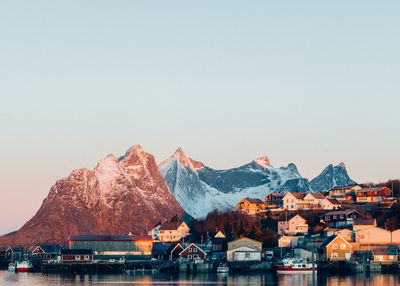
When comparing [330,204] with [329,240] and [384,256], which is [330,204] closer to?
[329,240]

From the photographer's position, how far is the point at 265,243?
403ft

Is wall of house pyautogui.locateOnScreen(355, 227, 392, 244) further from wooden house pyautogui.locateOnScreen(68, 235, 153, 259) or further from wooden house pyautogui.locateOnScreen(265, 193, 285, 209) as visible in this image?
wooden house pyautogui.locateOnScreen(265, 193, 285, 209)

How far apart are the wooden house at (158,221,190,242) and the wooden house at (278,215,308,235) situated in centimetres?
2607

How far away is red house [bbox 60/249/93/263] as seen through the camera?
380 feet

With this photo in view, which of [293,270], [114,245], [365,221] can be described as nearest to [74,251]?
[114,245]

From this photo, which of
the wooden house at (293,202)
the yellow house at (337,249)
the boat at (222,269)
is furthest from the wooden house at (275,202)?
the boat at (222,269)

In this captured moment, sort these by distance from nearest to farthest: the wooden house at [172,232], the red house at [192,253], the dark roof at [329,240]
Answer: the dark roof at [329,240] < the red house at [192,253] < the wooden house at [172,232]

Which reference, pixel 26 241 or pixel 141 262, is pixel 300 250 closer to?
pixel 141 262

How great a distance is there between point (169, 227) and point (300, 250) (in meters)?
51.1

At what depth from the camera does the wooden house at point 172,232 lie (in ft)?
512

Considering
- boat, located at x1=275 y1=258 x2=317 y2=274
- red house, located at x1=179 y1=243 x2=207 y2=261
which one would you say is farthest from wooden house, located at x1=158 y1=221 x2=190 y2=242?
boat, located at x1=275 y1=258 x2=317 y2=274

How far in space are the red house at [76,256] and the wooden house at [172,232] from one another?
39.6 metres

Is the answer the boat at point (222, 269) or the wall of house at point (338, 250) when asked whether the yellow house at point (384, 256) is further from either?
the boat at point (222, 269)

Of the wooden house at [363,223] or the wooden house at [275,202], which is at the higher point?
the wooden house at [275,202]
